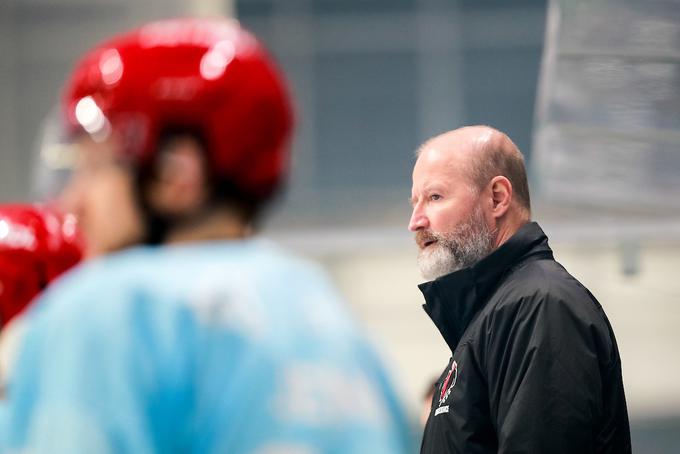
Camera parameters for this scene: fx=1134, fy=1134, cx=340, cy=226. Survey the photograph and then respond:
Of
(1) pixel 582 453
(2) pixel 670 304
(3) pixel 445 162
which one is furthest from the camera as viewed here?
(2) pixel 670 304

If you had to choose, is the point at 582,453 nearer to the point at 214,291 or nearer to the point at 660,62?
the point at 214,291

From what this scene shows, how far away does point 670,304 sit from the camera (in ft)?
13.1

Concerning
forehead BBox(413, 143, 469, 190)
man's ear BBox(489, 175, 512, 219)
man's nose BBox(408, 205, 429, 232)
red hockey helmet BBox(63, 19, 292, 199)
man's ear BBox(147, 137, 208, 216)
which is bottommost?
man's nose BBox(408, 205, 429, 232)

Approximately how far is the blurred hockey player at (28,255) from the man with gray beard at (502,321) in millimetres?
587

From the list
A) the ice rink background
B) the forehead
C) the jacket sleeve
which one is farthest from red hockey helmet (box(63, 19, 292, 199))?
the forehead

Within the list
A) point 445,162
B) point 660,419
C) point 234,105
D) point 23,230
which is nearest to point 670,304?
point 660,419

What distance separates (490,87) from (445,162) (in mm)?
7528

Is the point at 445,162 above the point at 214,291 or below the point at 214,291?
below

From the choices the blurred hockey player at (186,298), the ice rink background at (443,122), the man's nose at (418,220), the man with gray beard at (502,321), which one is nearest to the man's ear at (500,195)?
the man with gray beard at (502,321)

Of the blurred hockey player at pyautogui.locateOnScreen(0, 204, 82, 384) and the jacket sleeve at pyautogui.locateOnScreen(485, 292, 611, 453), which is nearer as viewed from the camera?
the jacket sleeve at pyautogui.locateOnScreen(485, 292, 611, 453)

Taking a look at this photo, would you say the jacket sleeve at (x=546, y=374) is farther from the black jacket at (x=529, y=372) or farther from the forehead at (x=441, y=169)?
the forehead at (x=441, y=169)

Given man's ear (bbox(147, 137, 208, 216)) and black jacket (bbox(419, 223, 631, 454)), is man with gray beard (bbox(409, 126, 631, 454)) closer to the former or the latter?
black jacket (bbox(419, 223, 631, 454))

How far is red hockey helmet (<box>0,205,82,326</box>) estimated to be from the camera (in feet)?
6.09

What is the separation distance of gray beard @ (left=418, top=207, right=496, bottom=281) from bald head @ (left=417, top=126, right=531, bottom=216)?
61 mm
